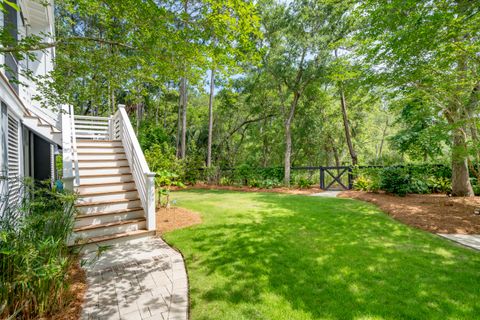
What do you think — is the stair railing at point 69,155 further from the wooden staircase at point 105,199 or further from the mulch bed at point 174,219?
the mulch bed at point 174,219

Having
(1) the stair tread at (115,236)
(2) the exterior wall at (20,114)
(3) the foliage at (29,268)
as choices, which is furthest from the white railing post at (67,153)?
(3) the foliage at (29,268)

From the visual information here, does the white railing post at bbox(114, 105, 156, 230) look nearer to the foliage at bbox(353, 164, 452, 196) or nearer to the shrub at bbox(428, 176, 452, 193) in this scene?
the foliage at bbox(353, 164, 452, 196)

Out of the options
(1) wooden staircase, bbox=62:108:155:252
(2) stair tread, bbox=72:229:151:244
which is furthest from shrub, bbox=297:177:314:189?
(2) stair tread, bbox=72:229:151:244

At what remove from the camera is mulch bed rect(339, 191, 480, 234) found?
180 inches

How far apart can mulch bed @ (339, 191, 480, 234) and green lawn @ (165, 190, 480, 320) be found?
0.56 meters

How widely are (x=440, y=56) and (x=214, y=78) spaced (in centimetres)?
980

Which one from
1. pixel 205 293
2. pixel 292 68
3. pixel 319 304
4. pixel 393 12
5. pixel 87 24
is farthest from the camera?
pixel 87 24

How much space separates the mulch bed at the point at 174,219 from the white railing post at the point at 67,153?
181cm

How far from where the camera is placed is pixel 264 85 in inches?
500

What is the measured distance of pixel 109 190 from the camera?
4.82m

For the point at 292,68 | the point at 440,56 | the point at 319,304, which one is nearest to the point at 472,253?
the point at 319,304

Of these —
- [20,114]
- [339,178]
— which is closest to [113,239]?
[20,114]

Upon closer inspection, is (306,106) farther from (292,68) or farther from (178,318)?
(178,318)

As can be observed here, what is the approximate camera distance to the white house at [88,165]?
371 centimetres
